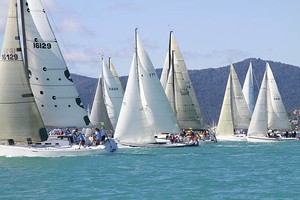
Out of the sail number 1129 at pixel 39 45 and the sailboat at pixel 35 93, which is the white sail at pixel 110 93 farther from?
the sail number 1129 at pixel 39 45

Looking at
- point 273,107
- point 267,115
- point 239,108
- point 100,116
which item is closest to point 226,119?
point 239,108

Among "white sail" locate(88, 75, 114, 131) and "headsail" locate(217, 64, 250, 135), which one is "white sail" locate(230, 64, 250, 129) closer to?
"headsail" locate(217, 64, 250, 135)

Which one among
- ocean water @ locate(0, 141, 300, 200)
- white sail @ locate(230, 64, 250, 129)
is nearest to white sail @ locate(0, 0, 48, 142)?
ocean water @ locate(0, 141, 300, 200)

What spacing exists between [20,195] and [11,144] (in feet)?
47.3

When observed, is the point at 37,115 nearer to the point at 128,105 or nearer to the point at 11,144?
the point at 11,144

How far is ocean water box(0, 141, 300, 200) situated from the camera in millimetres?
26375

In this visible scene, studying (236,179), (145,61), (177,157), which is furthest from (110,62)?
(236,179)

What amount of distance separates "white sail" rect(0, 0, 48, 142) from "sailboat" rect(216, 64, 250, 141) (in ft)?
139

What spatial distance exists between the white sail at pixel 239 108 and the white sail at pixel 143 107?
87.1 ft

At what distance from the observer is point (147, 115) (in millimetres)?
55750

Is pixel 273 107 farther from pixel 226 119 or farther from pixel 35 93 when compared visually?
pixel 35 93

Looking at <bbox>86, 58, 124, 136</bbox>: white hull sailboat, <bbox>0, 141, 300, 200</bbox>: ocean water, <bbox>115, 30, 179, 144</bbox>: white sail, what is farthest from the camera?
<bbox>86, 58, 124, 136</bbox>: white hull sailboat

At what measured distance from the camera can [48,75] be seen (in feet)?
137

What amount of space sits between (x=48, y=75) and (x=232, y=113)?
44.1 m
